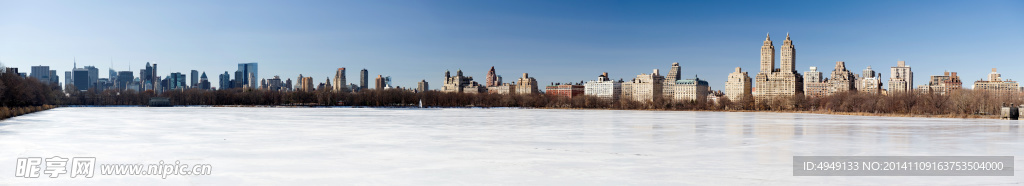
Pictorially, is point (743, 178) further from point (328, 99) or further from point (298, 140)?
point (328, 99)

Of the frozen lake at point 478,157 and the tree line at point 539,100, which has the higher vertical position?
the tree line at point 539,100

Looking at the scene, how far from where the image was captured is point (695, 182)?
10391 mm

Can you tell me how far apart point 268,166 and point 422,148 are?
4.69 metres

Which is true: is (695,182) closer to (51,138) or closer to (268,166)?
(268,166)

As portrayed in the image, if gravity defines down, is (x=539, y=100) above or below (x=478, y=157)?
above

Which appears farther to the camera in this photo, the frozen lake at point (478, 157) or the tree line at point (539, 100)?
the tree line at point (539, 100)

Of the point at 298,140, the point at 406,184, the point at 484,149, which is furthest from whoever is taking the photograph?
the point at 298,140

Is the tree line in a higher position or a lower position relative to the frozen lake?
higher

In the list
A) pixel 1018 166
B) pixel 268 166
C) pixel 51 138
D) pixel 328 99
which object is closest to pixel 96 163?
pixel 268 166

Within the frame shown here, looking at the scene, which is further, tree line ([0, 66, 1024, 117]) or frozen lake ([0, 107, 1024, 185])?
tree line ([0, 66, 1024, 117])

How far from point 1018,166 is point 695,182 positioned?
6616 millimetres

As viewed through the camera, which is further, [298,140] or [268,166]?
[298,140]

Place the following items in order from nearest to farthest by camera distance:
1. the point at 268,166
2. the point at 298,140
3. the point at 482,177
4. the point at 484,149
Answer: the point at 482,177 < the point at 268,166 < the point at 484,149 < the point at 298,140

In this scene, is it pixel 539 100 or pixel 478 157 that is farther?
pixel 539 100
